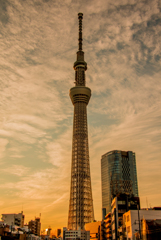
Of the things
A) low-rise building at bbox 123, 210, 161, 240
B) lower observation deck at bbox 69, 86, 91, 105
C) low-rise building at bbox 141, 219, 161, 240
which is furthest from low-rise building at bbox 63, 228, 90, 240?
low-rise building at bbox 141, 219, 161, 240

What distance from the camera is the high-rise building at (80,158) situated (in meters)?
157

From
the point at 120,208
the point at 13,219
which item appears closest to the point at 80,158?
the point at 13,219

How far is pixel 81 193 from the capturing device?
159750 millimetres

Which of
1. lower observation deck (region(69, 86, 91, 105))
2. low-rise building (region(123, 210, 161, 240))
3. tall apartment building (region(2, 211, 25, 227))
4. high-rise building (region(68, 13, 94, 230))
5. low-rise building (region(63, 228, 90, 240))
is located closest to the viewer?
low-rise building (region(123, 210, 161, 240))

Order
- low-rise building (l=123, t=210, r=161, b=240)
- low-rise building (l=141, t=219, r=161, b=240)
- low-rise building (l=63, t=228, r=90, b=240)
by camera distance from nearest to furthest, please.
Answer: low-rise building (l=141, t=219, r=161, b=240), low-rise building (l=123, t=210, r=161, b=240), low-rise building (l=63, t=228, r=90, b=240)

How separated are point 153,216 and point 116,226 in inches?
774

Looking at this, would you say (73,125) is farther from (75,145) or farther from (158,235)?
(158,235)

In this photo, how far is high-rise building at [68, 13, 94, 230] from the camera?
157 m

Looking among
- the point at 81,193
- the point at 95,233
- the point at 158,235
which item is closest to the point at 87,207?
the point at 81,193

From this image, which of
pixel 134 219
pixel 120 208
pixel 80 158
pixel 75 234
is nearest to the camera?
pixel 134 219

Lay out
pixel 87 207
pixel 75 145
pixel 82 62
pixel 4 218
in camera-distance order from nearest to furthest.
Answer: pixel 4 218, pixel 87 207, pixel 75 145, pixel 82 62

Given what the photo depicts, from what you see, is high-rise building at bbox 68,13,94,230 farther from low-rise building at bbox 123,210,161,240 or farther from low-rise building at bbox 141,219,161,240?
low-rise building at bbox 141,219,161,240

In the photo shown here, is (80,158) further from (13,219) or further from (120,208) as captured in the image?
(120,208)

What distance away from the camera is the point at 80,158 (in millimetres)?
169125
